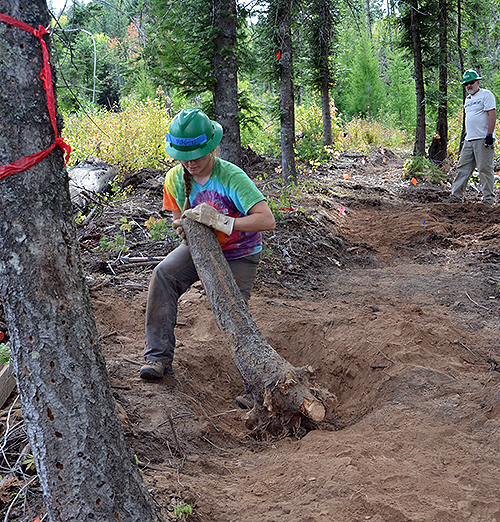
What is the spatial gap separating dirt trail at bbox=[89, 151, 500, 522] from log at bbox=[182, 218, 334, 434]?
0.16 meters

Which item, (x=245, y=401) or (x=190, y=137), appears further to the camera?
(x=245, y=401)

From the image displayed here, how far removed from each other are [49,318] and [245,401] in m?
2.23

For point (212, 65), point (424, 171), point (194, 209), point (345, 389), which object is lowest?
point (345, 389)

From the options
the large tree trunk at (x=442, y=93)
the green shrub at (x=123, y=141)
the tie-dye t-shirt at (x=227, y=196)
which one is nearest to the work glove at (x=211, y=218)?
the tie-dye t-shirt at (x=227, y=196)

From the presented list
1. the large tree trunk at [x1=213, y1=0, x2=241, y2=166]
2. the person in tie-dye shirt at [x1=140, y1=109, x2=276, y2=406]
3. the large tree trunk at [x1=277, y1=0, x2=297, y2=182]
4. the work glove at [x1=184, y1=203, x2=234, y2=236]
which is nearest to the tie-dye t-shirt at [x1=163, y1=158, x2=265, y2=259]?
the person in tie-dye shirt at [x1=140, y1=109, x2=276, y2=406]

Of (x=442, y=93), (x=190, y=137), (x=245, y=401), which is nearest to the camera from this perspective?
(x=190, y=137)

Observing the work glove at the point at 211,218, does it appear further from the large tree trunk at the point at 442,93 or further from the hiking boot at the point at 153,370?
the large tree trunk at the point at 442,93

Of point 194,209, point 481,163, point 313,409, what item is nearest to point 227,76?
point 194,209

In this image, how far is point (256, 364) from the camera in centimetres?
328

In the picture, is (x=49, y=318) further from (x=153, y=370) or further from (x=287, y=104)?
(x=287, y=104)

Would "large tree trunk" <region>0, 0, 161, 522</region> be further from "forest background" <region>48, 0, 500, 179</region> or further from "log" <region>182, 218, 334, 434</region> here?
"log" <region>182, 218, 334, 434</region>

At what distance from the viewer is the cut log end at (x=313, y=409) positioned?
9.98 ft

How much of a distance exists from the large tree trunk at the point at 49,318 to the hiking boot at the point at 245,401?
1.81 meters

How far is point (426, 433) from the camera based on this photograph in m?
2.85
